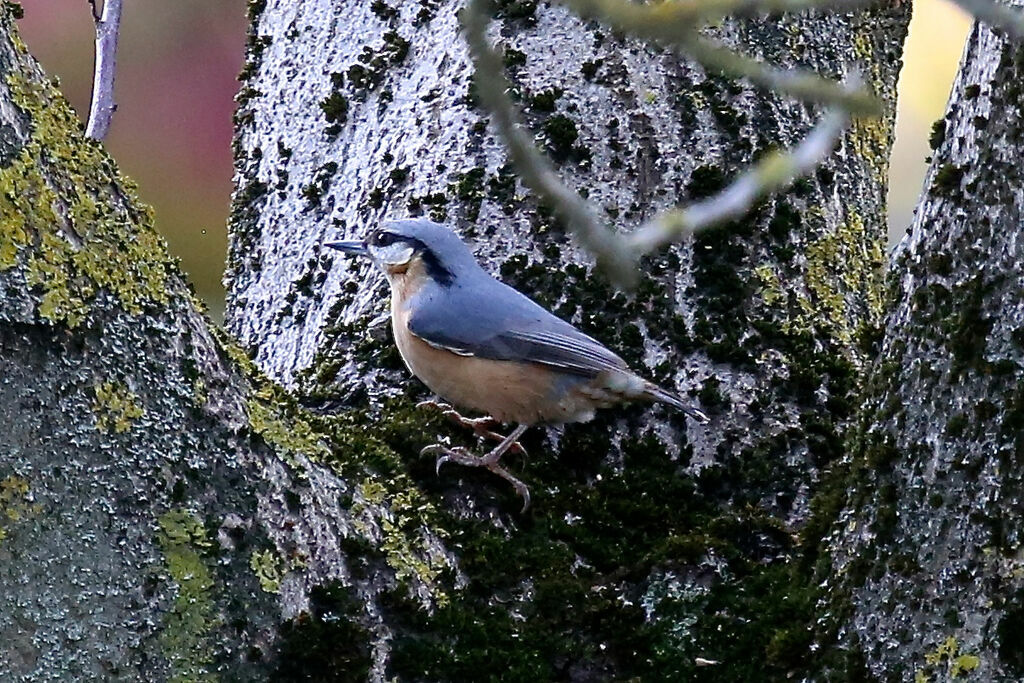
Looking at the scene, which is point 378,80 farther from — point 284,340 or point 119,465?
point 119,465

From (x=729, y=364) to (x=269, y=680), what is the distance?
119 centimetres

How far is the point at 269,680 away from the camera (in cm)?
184

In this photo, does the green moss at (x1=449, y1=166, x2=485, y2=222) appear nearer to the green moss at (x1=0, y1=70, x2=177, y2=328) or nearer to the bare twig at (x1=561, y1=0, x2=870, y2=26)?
the green moss at (x1=0, y1=70, x2=177, y2=328)

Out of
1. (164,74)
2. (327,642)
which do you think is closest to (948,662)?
(327,642)

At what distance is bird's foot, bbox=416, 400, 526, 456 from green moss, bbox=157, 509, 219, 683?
920 mm

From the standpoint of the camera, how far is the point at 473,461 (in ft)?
7.97

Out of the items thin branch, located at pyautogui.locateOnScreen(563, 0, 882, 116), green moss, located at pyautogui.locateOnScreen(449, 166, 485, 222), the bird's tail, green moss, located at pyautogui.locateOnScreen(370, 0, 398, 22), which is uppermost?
green moss, located at pyautogui.locateOnScreen(370, 0, 398, 22)

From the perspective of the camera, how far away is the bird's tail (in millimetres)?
2543

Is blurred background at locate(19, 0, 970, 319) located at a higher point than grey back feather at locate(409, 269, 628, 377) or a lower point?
higher

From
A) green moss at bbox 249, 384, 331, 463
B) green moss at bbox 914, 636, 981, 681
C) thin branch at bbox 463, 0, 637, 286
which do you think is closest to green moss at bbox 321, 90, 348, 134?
green moss at bbox 249, 384, 331, 463

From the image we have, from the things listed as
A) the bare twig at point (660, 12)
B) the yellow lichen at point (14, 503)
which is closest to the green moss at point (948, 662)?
the bare twig at point (660, 12)

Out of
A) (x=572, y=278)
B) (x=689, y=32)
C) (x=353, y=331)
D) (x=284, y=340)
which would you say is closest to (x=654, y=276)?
(x=572, y=278)

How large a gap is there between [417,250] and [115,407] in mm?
1154

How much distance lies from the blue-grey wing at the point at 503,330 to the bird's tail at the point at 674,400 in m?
0.08
